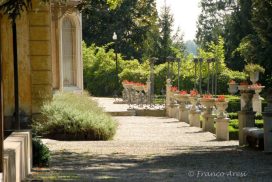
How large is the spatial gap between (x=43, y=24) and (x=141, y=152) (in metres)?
6.44

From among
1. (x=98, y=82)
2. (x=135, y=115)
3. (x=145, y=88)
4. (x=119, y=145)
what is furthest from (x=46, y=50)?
(x=98, y=82)

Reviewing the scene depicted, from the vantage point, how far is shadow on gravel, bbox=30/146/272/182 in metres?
10.8

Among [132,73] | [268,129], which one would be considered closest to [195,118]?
[268,129]

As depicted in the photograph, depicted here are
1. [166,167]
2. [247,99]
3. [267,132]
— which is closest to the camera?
[166,167]

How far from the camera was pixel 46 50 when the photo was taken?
20734 millimetres

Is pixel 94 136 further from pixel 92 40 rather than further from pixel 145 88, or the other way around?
pixel 92 40

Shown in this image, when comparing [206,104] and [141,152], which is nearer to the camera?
[141,152]

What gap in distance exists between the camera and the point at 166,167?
12445 millimetres

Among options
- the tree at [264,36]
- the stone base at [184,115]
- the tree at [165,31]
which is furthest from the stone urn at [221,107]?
the tree at [165,31]

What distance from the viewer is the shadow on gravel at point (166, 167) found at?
1084 cm

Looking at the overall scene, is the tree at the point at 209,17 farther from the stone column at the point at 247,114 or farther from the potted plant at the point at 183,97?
the stone column at the point at 247,114

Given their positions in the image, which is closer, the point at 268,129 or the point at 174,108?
the point at 268,129

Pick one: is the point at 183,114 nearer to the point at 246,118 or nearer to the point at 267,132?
the point at 246,118

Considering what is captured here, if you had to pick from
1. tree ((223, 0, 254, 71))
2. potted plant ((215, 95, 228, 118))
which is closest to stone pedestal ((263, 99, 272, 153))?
potted plant ((215, 95, 228, 118))
